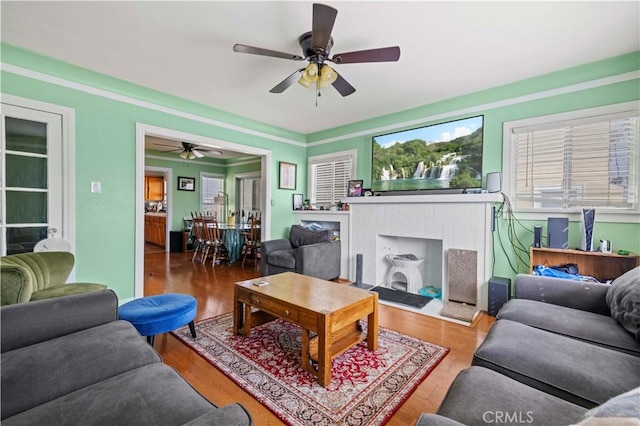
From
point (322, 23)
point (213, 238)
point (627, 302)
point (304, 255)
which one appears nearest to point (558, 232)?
point (627, 302)

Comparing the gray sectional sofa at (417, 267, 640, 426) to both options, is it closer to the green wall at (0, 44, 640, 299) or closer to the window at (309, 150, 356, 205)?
the green wall at (0, 44, 640, 299)

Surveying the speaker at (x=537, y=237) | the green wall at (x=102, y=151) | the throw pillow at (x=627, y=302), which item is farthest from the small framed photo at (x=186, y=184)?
the throw pillow at (x=627, y=302)

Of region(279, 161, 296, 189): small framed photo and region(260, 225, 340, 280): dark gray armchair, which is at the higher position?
region(279, 161, 296, 189): small framed photo

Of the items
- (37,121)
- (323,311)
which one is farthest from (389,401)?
(37,121)

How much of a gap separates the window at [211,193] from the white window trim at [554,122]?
22.0 feet

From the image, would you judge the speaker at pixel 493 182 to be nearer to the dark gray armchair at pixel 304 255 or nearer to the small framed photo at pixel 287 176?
the dark gray armchair at pixel 304 255

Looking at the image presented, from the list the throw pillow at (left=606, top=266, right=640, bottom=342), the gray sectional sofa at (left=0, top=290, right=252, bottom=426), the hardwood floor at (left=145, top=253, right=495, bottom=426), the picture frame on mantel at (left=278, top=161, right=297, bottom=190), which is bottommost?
the hardwood floor at (left=145, top=253, right=495, bottom=426)

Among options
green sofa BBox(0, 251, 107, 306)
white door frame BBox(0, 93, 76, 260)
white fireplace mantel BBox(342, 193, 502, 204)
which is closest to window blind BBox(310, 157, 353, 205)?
white fireplace mantel BBox(342, 193, 502, 204)

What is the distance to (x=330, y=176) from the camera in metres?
5.16

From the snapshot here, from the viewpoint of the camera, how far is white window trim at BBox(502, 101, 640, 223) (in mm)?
2564

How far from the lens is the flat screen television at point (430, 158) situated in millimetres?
3395

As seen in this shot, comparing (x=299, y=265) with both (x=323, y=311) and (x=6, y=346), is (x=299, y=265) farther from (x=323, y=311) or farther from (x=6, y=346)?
(x=6, y=346)

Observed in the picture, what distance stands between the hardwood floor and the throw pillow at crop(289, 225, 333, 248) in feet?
3.03

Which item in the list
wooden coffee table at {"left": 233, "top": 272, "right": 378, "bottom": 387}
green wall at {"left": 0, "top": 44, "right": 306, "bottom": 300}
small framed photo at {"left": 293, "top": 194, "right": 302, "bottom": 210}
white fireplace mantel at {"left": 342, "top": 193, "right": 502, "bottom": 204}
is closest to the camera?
wooden coffee table at {"left": 233, "top": 272, "right": 378, "bottom": 387}
